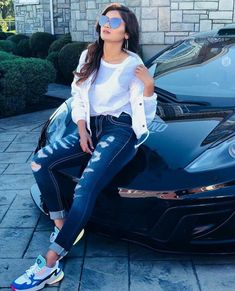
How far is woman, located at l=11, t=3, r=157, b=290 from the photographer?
2465mm

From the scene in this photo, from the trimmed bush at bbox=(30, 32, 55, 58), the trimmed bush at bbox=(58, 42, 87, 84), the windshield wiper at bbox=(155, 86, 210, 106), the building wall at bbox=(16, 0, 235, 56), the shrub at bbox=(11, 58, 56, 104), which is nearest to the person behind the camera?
the windshield wiper at bbox=(155, 86, 210, 106)

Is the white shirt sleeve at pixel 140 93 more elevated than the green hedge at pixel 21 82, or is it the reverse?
the white shirt sleeve at pixel 140 93

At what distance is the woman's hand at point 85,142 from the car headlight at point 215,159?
1.91 feet

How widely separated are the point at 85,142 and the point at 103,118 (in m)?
0.18

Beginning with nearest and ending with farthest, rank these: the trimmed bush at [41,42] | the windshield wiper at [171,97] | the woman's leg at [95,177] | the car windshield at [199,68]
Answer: the woman's leg at [95,177] < the windshield wiper at [171,97] < the car windshield at [199,68] < the trimmed bush at [41,42]

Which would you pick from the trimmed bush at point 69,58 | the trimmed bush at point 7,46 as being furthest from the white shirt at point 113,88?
the trimmed bush at point 7,46

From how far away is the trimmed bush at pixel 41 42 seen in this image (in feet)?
39.3

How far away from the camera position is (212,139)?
265 cm

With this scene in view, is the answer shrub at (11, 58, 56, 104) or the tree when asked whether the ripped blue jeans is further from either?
the tree

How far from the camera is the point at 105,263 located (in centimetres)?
265

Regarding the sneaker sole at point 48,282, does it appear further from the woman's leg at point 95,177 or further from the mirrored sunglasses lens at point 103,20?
the mirrored sunglasses lens at point 103,20

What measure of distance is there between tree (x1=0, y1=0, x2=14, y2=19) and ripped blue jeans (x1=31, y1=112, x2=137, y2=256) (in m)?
36.1

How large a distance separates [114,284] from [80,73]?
1248mm

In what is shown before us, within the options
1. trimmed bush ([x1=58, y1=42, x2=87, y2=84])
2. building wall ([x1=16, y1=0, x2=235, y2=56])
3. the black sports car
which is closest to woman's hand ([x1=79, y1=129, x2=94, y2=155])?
the black sports car
